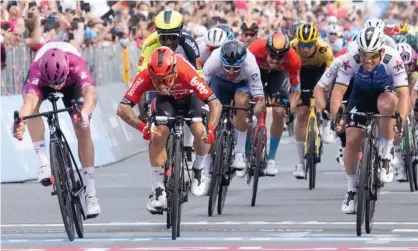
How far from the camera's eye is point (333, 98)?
1391cm

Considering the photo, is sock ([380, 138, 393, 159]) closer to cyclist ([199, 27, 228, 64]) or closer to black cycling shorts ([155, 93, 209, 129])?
black cycling shorts ([155, 93, 209, 129])

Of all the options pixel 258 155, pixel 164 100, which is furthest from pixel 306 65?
pixel 164 100

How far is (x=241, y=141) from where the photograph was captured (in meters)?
16.7

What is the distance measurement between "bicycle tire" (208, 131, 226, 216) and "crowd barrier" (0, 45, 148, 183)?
16.9 feet

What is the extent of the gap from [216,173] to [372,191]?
2.48 metres

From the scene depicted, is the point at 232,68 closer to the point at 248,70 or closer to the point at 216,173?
the point at 248,70

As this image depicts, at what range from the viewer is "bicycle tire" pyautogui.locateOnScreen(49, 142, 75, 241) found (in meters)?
12.7

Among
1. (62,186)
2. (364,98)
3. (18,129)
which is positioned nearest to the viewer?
(18,129)

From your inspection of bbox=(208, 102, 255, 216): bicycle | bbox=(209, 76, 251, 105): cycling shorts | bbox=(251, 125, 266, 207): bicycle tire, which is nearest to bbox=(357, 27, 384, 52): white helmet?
bbox=(208, 102, 255, 216): bicycle

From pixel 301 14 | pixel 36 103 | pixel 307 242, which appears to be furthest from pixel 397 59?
pixel 301 14

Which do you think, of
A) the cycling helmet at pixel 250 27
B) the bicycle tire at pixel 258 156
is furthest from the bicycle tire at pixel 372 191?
the cycling helmet at pixel 250 27

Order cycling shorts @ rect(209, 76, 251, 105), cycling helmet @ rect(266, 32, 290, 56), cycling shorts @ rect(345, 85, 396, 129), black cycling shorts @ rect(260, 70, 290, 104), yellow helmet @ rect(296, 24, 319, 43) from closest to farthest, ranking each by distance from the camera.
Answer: cycling shorts @ rect(345, 85, 396, 129), cycling shorts @ rect(209, 76, 251, 105), cycling helmet @ rect(266, 32, 290, 56), black cycling shorts @ rect(260, 70, 290, 104), yellow helmet @ rect(296, 24, 319, 43)

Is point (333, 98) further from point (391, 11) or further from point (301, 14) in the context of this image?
point (301, 14)

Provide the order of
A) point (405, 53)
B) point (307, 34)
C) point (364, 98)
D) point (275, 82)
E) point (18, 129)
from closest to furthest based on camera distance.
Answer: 1. point (18, 129)
2. point (364, 98)
3. point (275, 82)
4. point (405, 53)
5. point (307, 34)
